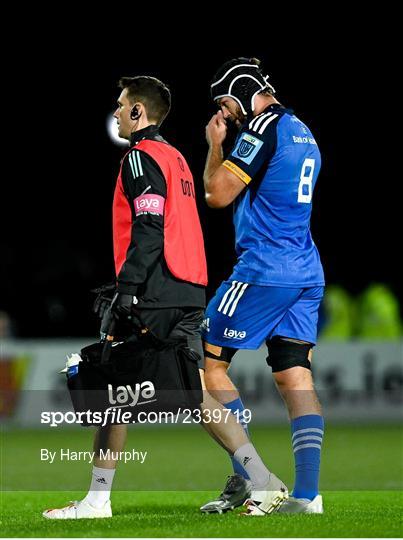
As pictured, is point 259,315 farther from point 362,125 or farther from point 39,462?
point 362,125

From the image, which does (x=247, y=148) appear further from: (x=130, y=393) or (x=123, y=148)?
(x=123, y=148)

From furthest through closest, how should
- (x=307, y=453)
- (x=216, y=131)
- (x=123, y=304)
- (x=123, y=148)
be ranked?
(x=123, y=148), (x=216, y=131), (x=307, y=453), (x=123, y=304)

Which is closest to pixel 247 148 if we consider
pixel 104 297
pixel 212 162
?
pixel 212 162

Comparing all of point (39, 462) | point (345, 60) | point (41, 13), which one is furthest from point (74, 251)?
point (39, 462)

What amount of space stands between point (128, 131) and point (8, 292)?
15.8 metres

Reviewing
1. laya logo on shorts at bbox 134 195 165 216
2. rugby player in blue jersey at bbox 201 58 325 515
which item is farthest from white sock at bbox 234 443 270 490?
laya logo on shorts at bbox 134 195 165 216

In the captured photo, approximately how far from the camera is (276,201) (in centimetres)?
641

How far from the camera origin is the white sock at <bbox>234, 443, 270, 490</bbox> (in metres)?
6.10

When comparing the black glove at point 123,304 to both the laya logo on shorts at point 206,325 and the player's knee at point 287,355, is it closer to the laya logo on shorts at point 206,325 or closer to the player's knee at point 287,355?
the laya logo on shorts at point 206,325

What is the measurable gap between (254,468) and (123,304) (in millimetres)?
1048

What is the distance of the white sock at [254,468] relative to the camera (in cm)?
610

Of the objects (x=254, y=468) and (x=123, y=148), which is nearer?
(x=254, y=468)

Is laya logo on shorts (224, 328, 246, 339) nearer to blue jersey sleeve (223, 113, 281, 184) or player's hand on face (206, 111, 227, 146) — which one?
blue jersey sleeve (223, 113, 281, 184)

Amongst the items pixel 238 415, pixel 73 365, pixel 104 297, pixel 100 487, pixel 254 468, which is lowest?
pixel 100 487
